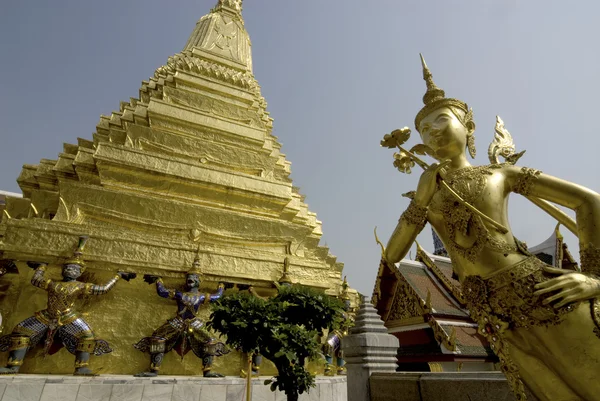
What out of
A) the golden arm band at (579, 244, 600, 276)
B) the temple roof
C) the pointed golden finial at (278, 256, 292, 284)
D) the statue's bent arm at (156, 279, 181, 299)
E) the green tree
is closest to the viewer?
the golden arm band at (579, 244, 600, 276)

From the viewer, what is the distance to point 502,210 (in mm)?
1973

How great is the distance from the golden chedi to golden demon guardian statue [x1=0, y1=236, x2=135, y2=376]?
0.87ft

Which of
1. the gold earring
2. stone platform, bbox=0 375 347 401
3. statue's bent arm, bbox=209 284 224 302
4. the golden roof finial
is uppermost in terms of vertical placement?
the golden roof finial

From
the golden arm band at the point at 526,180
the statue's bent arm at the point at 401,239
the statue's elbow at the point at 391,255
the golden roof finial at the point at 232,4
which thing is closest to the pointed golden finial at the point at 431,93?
the golden arm band at the point at 526,180

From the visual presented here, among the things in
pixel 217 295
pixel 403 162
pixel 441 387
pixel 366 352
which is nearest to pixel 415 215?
pixel 403 162

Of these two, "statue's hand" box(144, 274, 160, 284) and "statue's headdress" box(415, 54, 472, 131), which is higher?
"statue's headdress" box(415, 54, 472, 131)

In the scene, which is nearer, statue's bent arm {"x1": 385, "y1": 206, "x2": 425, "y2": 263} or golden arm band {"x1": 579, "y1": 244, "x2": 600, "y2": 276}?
golden arm band {"x1": 579, "y1": 244, "x2": 600, "y2": 276}

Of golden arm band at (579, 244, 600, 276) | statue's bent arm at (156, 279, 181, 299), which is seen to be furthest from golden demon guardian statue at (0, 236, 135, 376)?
golden arm band at (579, 244, 600, 276)

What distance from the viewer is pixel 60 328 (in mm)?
4727

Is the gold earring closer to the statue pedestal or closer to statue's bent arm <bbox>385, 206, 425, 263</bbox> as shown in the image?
statue's bent arm <bbox>385, 206, 425, 263</bbox>

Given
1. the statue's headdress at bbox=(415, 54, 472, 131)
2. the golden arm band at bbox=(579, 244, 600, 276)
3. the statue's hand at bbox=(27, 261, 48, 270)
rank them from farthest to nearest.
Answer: the statue's hand at bbox=(27, 261, 48, 270), the statue's headdress at bbox=(415, 54, 472, 131), the golden arm band at bbox=(579, 244, 600, 276)

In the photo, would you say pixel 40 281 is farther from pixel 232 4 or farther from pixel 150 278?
pixel 232 4

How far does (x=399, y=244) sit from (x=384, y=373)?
216 centimetres

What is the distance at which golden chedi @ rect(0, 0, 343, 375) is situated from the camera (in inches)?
205
